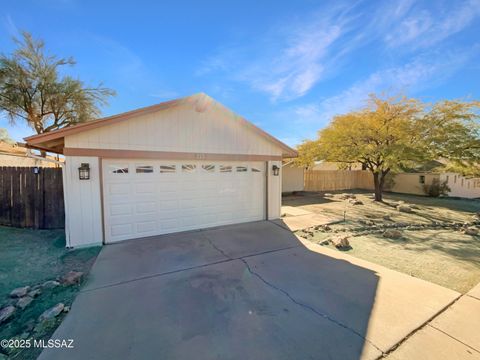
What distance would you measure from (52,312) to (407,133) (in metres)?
13.7

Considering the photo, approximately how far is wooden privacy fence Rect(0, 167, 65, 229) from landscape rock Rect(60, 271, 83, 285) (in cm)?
400

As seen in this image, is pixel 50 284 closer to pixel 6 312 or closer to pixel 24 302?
pixel 24 302

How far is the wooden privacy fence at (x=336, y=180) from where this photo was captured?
17984 mm

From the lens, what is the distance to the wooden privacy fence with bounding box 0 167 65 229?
652 centimetres

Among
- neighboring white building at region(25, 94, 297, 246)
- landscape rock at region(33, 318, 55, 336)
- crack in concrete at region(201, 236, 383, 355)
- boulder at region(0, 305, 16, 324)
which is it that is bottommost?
crack in concrete at region(201, 236, 383, 355)

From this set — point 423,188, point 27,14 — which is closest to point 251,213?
point 27,14

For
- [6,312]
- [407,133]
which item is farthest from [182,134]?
[407,133]

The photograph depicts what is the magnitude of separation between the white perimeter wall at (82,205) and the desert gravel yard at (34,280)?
0.34 meters

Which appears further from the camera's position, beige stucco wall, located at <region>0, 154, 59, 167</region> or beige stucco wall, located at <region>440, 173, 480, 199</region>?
beige stucco wall, located at <region>440, 173, 480, 199</region>

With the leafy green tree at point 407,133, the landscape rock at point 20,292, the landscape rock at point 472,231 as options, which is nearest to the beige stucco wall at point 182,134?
the landscape rock at point 20,292

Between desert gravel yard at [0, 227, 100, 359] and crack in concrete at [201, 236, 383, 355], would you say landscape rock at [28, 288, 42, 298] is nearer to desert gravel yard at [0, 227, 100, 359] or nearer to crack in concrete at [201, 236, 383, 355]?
desert gravel yard at [0, 227, 100, 359]

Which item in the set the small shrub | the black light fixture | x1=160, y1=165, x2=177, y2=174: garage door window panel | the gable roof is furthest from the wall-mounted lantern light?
the small shrub

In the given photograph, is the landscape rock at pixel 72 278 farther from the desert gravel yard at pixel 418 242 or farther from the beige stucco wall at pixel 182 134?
the desert gravel yard at pixel 418 242

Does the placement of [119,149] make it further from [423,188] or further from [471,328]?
[423,188]
